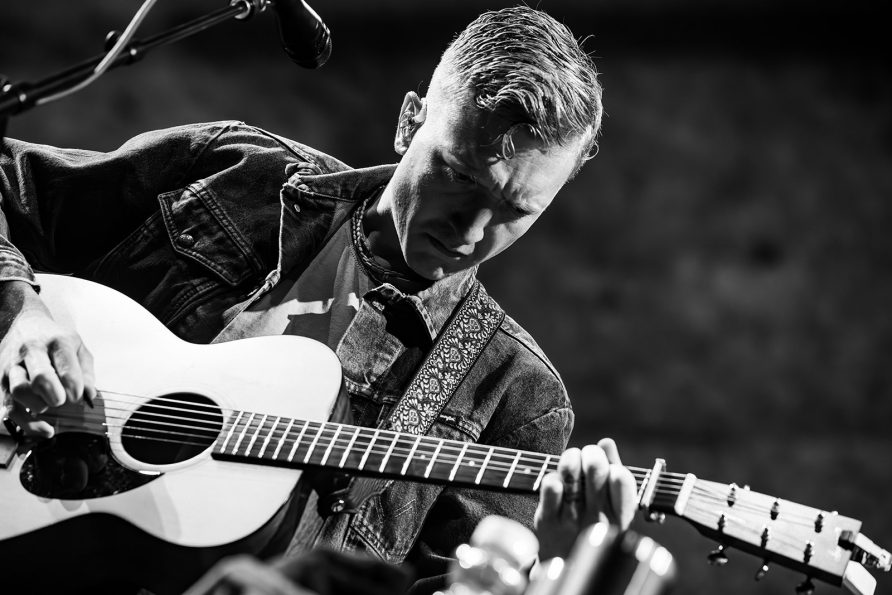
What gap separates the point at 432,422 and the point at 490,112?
84 centimetres

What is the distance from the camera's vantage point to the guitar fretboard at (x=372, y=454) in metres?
1.99

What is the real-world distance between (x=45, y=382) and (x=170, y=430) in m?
0.29

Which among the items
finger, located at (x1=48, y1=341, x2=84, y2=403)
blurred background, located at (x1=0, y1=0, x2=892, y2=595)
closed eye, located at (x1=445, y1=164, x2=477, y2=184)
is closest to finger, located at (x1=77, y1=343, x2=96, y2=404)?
finger, located at (x1=48, y1=341, x2=84, y2=403)

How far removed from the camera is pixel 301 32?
2.18 metres

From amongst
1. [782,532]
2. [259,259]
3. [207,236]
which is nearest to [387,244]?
[259,259]

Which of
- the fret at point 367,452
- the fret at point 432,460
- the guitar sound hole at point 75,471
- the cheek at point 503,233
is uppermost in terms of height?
the cheek at point 503,233

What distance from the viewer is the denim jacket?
8.29 ft

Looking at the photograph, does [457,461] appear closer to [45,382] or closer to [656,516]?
[656,516]

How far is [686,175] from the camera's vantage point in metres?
3.91

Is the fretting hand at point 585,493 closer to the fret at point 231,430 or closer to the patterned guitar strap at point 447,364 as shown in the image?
the patterned guitar strap at point 447,364

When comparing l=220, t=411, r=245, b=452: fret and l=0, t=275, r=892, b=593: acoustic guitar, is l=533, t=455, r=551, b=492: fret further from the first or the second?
l=220, t=411, r=245, b=452: fret

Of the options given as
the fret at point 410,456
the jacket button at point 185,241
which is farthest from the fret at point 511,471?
the jacket button at point 185,241

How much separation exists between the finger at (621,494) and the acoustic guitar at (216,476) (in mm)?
64

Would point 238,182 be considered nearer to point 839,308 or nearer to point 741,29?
point 741,29
